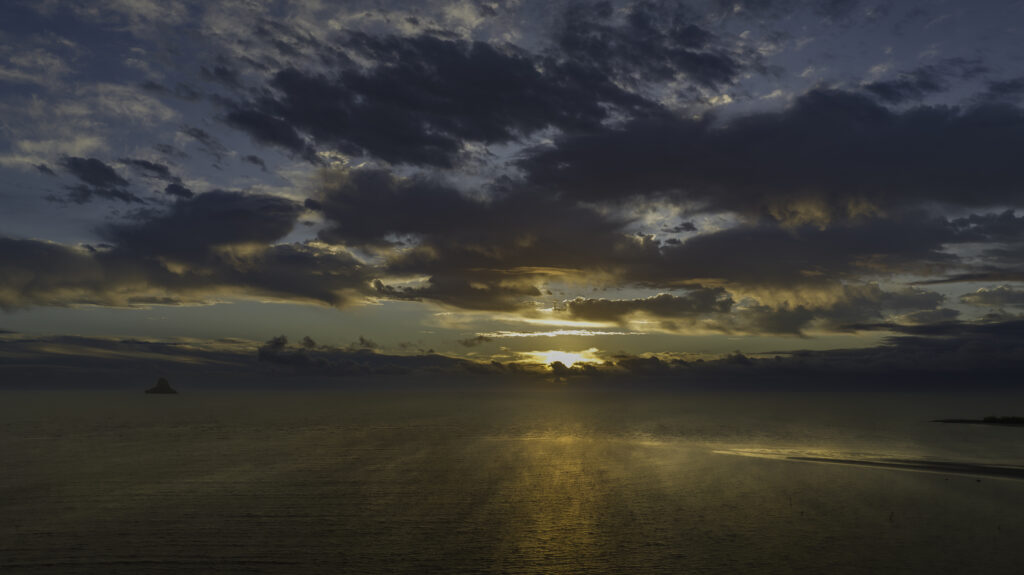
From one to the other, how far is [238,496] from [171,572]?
20858mm

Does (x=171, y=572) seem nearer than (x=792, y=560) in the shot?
Yes

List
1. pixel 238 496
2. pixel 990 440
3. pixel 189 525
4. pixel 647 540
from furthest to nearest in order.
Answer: pixel 990 440 < pixel 238 496 < pixel 189 525 < pixel 647 540

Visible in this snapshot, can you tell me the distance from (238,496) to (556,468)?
34.4 meters

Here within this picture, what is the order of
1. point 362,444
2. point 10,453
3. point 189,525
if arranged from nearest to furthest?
1. point 189,525
2. point 10,453
3. point 362,444

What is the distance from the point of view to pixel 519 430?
133250 mm

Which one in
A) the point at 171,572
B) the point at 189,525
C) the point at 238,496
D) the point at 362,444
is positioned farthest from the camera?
the point at 362,444

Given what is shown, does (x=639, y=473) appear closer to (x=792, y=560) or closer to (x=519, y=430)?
(x=792, y=560)

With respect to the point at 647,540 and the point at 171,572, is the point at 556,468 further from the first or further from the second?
the point at 171,572

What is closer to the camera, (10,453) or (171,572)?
(171,572)

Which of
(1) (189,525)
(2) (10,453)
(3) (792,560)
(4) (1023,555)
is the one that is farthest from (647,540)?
(2) (10,453)

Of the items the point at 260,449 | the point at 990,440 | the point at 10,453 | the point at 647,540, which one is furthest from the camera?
the point at 990,440

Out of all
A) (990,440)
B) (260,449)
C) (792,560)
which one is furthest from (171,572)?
(990,440)

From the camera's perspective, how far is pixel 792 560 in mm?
33000

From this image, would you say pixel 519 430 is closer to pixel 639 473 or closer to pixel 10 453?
pixel 639 473
